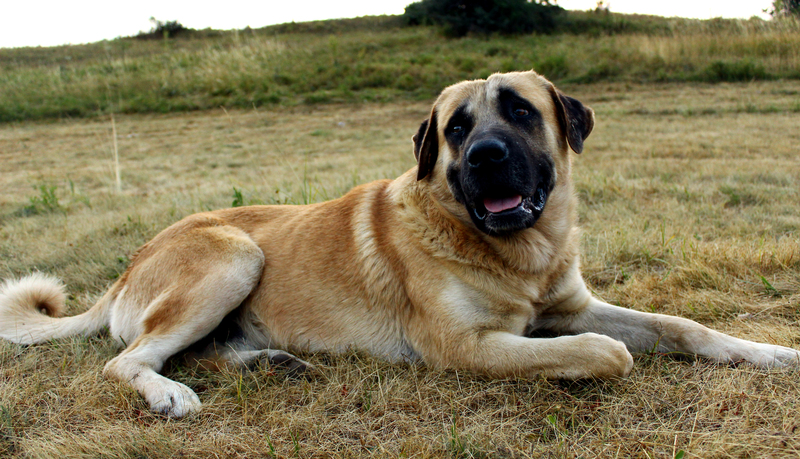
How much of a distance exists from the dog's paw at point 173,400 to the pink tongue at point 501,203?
5.03 ft

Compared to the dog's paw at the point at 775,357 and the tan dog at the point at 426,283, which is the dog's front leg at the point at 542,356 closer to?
the tan dog at the point at 426,283

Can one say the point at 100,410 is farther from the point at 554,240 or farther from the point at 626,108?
the point at 626,108

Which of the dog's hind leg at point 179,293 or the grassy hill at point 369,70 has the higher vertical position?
the grassy hill at point 369,70

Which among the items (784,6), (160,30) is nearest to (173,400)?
(784,6)

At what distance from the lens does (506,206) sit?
2424 millimetres

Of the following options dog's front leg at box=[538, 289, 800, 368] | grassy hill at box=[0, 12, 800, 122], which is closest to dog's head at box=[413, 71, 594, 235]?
dog's front leg at box=[538, 289, 800, 368]

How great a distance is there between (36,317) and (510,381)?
2606 mm

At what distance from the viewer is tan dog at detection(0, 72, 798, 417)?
2350 mm

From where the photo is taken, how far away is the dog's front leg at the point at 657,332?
7.44 feet

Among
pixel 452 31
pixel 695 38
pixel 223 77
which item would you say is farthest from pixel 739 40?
pixel 223 77

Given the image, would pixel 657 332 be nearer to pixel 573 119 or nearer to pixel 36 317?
pixel 573 119

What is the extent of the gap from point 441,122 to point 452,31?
20803mm

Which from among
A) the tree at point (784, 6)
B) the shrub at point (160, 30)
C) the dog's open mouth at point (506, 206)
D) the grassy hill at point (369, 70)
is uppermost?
the shrub at point (160, 30)

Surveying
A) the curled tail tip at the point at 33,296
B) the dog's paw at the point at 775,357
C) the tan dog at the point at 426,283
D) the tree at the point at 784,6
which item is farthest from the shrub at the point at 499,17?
the dog's paw at the point at 775,357
